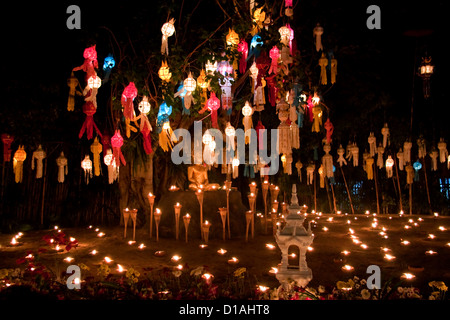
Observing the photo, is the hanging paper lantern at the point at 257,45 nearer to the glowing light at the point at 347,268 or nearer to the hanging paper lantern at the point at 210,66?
the hanging paper lantern at the point at 210,66

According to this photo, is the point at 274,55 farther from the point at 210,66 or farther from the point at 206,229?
the point at 206,229

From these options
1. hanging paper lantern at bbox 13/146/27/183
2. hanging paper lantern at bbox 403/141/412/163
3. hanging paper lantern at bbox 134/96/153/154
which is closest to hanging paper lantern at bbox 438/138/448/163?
hanging paper lantern at bbox 403/141/412/163

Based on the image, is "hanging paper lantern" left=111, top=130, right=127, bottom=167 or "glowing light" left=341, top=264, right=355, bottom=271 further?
"hanging paper lantern" left=111, top=130, right=127, bottom=167

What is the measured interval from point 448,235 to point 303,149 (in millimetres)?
4484

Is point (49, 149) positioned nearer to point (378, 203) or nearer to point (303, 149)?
point (303, 149)

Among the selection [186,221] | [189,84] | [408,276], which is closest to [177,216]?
[186,221]

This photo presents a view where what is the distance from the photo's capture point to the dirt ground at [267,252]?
4.22 meters

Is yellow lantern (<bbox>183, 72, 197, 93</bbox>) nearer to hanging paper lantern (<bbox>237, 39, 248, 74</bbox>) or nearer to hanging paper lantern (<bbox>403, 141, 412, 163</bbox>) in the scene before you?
hanging paper lantern (<bbox>237, 39, 248, 74</bbox>)

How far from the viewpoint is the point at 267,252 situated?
525cm

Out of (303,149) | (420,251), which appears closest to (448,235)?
(420,251)

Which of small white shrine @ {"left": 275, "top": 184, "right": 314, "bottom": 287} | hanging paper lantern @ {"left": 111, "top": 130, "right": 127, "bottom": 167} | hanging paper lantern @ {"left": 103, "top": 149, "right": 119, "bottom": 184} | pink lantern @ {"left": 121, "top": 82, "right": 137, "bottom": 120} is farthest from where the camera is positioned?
hanging paper lantern @ {"left": 103, "top": 149, "right": 119, "bottom": 184}

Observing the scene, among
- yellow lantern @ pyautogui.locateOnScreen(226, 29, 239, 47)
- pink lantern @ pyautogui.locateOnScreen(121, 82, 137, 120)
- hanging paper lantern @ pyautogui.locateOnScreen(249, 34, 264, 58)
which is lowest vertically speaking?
pink lantern @ pyautogui.locateOnScreen(121, 82, 137, 120)

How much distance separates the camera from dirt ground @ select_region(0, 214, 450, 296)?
4219 mm
